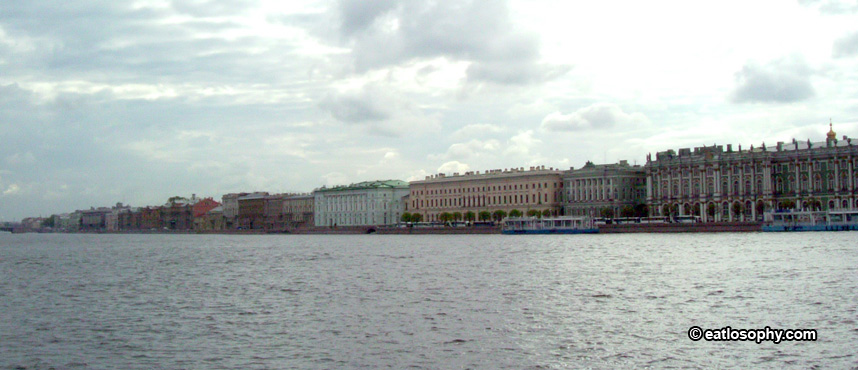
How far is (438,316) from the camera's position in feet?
72.7

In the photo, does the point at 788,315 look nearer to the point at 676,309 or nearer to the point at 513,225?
the point at 676,309

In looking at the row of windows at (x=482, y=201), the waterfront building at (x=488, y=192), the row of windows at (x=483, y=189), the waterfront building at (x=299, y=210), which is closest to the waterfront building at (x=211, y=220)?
the waterfront building at (x=299, y=210)

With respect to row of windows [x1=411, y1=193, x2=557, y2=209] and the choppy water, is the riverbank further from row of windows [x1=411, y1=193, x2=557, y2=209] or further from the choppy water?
the choppy water

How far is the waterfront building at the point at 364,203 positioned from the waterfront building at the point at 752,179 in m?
43.7

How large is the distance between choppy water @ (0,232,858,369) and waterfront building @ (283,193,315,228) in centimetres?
10817

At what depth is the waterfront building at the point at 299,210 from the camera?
485 ft

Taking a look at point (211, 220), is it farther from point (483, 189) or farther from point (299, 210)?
point (483, 189)

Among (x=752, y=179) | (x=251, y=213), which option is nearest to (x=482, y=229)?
(x=752, y=179)

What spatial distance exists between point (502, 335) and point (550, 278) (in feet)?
45.6

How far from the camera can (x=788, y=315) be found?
20953mm

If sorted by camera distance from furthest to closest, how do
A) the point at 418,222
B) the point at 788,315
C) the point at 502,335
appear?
the point at 418,222 < the point at 788,315 < the point at 502,335

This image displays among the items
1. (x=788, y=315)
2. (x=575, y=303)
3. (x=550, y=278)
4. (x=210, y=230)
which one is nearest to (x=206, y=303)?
(x=575, y=303)

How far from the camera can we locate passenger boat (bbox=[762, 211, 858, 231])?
250 ft

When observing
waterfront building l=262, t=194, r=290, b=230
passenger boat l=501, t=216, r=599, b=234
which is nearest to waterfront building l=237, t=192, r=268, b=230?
waterfront building l=262, t=194, r=290, b=230
